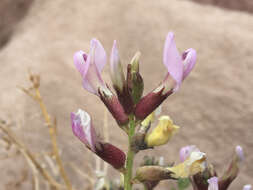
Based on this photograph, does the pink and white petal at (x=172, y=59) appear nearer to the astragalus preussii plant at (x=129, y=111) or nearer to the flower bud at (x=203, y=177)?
the astragalus preussii plant at (x=129, y=111)

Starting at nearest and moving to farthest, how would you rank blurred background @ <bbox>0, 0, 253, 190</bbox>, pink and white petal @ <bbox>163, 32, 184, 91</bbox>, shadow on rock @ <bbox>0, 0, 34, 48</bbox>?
pink and white petal @ <bbox>163, 32, 184, 91</bbox> < blurred background @ <bbox>0, 0, 253, 190</bbox> < shadow on rock @ <bbox>0, 0, 34, 48</bbox>

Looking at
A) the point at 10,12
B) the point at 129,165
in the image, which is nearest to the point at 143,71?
the point at 10,12

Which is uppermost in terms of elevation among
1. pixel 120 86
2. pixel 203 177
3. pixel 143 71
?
pixel 120 86

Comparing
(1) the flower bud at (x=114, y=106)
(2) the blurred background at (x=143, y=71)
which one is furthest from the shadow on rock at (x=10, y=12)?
(1) the flower bud at (x=114, y=106)

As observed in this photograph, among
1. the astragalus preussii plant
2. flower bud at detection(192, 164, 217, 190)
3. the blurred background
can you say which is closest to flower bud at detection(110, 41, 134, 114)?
the astragalus preussii plant

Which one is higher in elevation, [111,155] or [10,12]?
[111,155]

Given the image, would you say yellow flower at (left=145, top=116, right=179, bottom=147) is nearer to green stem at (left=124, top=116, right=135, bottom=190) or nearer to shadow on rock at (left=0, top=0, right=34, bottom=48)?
green stem at (left=124, top=116, right=135, bottom=190)

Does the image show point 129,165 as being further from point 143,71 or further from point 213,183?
point 143,71
